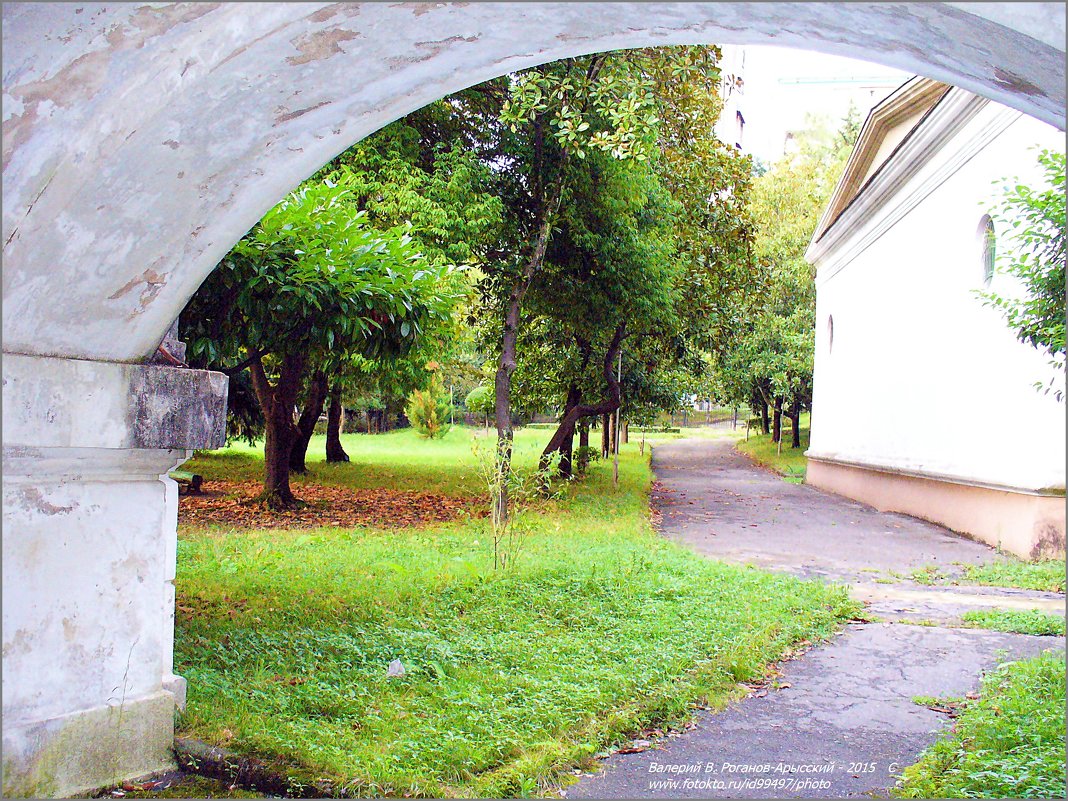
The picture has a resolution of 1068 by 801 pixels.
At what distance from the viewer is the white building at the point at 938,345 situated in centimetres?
1129

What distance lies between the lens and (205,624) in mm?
5633

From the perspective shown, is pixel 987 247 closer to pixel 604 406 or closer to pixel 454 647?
pixel 604 406

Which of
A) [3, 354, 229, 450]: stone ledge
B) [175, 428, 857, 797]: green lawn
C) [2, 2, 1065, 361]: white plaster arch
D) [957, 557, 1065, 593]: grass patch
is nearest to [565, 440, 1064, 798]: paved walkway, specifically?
[175, 428, 857, 797]: green lawn

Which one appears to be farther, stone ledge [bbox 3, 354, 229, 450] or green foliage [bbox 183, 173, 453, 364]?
green foliage [bbox 183, 173, 453, 364]

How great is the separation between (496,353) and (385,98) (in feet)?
53.6

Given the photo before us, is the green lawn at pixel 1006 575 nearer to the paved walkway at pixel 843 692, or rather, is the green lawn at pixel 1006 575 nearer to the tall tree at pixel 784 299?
the paved walkway at pixel 843 692

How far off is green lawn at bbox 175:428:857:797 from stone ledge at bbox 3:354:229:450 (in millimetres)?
1342

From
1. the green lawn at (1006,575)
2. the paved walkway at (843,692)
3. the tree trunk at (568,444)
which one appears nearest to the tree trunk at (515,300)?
the paved walkway at (843,692)

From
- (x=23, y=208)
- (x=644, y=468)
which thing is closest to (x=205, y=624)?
(x=23, y=208)

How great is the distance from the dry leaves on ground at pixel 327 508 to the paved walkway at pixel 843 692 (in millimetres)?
3763

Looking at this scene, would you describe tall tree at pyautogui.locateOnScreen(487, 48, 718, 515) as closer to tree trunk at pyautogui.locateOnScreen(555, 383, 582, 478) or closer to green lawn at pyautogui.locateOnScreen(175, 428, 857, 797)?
green lawn at pyautogui.locateOnScreen(175, 428, 857, 797)

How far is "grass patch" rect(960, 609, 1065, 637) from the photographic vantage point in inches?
272

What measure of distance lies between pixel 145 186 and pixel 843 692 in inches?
186

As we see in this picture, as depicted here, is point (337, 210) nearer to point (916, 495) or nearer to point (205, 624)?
point (205, 624)
